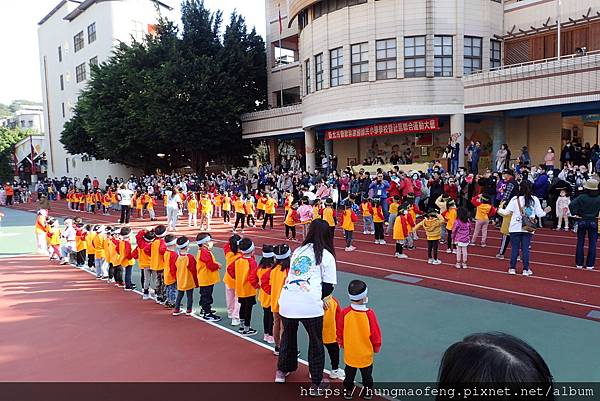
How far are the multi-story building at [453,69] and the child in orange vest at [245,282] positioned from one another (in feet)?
59.2

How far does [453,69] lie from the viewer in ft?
74.2

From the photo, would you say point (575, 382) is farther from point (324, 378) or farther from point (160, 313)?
point (160, 313)

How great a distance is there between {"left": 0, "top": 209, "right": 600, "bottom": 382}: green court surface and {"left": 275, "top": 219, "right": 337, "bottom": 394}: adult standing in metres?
1.04

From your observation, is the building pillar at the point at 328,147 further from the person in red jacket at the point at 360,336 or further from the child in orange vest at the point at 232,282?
the person in red jacket at the point at 360,336

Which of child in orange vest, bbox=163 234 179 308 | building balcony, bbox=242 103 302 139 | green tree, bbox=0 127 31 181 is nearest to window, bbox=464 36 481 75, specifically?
building balcony, bbox=242 103 302 139

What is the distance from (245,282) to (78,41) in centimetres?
4821

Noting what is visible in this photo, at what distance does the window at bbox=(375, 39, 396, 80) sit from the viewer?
23.1m

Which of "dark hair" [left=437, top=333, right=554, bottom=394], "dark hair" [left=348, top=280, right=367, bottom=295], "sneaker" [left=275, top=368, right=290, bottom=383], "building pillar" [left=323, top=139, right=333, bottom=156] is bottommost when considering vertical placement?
"sneaker" [left=275, top=368, right=290, bottom=383]

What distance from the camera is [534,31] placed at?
22.5m

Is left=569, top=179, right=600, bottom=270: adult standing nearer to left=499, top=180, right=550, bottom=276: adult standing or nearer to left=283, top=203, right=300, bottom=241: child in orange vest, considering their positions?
left=499, top=180, right=550, bottom=276: adult standing

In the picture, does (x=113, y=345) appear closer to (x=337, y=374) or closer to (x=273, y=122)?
(x=337, y=374)

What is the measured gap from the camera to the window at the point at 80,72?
45.5 meters

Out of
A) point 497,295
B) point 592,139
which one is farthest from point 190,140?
point 497,295

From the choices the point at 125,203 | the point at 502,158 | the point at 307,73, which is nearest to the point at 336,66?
the point at 307,73
